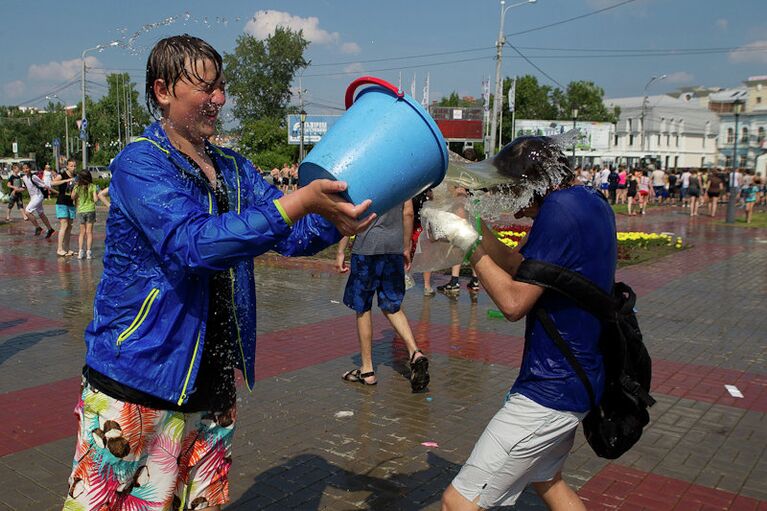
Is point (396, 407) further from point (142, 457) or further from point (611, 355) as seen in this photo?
point (142, 457)

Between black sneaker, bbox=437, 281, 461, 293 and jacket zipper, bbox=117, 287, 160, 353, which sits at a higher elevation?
jacket zipper, bbox=117, 287, 160, 353

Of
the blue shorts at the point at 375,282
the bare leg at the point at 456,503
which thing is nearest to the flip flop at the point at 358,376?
the blue shorts at the point at 375,282

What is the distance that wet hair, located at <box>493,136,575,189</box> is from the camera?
2.55 metres

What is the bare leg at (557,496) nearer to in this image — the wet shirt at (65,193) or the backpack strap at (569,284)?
the backpack strap at (569,284)

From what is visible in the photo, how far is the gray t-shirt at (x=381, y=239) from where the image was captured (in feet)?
18.4

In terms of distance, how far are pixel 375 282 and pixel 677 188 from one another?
32.8 meters

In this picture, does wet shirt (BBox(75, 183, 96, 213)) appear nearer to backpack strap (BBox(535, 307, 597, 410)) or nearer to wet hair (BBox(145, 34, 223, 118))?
wet hair (BBox(145, 34, 223, 118))

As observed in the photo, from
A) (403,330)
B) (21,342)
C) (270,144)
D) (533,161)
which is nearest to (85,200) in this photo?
(21,342)

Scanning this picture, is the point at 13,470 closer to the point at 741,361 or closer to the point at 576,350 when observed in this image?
the point at 576,350

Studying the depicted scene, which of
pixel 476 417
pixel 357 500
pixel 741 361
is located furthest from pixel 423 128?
pixel 741 361

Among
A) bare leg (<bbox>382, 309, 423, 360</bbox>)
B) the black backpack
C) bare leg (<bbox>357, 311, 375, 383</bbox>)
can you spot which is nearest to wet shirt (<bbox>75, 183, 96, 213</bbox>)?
bare leg (<bbox>357, 311, 375, 383</bbox>)

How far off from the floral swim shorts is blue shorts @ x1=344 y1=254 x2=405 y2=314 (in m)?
3.31

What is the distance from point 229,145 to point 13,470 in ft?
8.80

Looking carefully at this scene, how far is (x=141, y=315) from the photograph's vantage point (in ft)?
6.61
